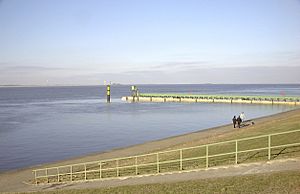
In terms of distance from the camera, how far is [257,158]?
1387 centimetres

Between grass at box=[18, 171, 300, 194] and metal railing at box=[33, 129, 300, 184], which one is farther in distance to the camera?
metal railing at box=[33, 129, 300, 184]

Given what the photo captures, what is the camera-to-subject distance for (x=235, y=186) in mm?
10242

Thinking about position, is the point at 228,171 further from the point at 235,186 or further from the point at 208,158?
the point at 208,158

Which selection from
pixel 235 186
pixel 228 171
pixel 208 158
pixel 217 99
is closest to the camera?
pixel 235 186

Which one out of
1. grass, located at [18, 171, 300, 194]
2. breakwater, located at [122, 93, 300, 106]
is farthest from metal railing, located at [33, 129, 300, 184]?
breakwater, located at [122, 93, 300, 106]

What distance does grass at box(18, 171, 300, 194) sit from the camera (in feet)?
31.7

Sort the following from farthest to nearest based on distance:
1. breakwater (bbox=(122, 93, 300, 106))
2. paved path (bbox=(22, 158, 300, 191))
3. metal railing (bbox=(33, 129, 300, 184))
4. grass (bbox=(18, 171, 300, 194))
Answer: breakwater (bbox=(122, 93, 300, 106)) → metal railing (bbox=(33, 129, 300, 184)) → paved path (bbox=(22, 158, 300, 191)) → grass (bbox=(18, 171, 300, 194))

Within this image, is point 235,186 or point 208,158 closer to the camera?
point 235,186

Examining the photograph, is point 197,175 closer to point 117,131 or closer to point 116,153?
point 116,153

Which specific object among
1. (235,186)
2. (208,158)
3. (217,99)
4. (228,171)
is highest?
A: (235,186)

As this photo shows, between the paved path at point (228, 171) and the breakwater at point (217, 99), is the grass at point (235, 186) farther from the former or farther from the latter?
the breakwater at point (217, 99)

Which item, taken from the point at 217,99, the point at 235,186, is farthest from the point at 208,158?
the point at 217,99

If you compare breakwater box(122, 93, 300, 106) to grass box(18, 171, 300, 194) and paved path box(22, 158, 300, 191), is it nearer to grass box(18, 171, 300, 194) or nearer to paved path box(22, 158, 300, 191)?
paved path box(22, 158, 300, 191)

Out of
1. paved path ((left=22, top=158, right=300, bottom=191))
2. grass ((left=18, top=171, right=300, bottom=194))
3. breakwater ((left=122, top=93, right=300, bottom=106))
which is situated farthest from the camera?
breakwater ((left=122, top=93, right=300, bottom=106))
